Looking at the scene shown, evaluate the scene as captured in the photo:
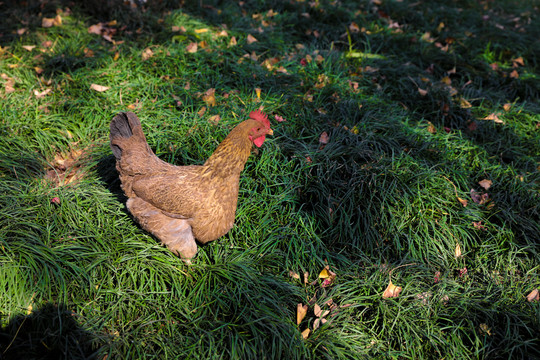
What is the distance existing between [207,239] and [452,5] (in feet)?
20.9

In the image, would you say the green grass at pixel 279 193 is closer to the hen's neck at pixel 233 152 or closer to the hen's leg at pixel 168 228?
the hen's leg at pixel 168 228

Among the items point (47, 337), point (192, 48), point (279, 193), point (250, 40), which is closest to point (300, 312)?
point (279, 193)

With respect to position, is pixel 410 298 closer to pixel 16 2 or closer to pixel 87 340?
pixel 87 340

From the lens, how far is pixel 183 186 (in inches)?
100.0

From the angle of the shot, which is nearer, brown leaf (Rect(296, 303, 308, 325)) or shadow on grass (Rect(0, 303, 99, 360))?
shadow on grass (Rect(0, 303, 99, 360))

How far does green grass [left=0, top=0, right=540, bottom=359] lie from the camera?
92.1 inches

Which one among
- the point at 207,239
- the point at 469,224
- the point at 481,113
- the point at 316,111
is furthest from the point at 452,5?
the point at 207,239

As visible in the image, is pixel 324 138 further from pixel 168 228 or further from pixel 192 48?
pixel 192 48

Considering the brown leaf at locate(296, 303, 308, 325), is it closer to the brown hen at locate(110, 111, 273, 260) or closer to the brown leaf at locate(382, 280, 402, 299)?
the brown leaf at locate(382, 280, 402, 299)

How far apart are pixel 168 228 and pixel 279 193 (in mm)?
1021

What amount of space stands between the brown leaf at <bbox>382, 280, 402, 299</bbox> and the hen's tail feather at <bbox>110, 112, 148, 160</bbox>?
214 centimetres

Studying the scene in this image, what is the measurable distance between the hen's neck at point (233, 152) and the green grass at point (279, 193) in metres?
0.57

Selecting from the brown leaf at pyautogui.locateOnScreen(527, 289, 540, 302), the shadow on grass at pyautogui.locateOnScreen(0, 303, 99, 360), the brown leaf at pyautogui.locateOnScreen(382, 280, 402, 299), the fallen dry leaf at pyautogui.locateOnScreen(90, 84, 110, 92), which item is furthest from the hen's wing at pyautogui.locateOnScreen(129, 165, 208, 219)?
the brown leaf at pyautogui.locateOnScreen(527, 289, 540, 302)

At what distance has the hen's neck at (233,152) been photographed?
2.49 meters
